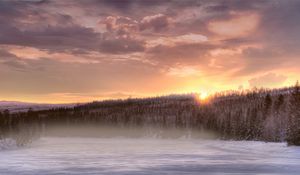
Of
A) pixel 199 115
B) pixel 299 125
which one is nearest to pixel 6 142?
pixel 299 125

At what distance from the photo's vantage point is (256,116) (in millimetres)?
119875

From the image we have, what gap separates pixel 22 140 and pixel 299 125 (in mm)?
58639

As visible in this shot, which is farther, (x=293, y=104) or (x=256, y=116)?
(x=256, y=116)

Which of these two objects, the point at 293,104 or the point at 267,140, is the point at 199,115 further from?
the point at 293,104

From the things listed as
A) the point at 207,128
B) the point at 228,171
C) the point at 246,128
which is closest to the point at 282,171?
the point at 228,171

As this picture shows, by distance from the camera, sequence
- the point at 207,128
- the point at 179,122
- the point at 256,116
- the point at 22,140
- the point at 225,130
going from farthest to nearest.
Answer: the point at 179,122, the point at 207,128, the point at 225,130, the point at 256,116, the point at 22,140

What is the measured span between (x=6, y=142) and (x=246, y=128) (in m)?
60.6

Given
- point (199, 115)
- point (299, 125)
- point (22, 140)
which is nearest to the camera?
point (299, 125)

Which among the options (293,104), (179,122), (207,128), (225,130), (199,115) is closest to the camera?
(293,104)

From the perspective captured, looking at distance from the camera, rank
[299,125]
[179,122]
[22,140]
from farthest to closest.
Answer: [179,122]
[22,140]
[299,125]

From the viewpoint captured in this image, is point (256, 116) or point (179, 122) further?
point (179, 122)

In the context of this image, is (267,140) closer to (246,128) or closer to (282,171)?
(246,128)

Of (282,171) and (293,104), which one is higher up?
(293,104)

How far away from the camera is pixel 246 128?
124 meters
